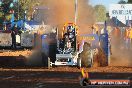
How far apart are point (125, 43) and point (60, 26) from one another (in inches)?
469

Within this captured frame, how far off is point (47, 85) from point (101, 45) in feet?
28.1

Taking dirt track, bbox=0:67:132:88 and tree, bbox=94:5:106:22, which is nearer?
dirt track, bbox=0:67:132:88

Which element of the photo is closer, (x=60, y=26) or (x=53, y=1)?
(x=60, y=26)

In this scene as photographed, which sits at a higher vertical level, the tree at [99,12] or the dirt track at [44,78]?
the tree at [99,12]

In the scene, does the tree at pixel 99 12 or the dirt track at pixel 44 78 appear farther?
the tree at pixel 99 12

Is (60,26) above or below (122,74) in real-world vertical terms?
above

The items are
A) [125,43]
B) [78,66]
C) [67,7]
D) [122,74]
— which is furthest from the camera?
[125,43]

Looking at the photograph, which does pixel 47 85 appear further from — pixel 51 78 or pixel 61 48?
pixel 61 48

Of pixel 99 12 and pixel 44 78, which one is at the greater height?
pixel 99 12

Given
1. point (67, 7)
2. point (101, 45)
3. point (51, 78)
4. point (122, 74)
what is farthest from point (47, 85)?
point (67, 7)

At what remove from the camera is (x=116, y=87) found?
13078mm

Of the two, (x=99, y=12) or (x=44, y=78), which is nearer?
(x=44, y=78)

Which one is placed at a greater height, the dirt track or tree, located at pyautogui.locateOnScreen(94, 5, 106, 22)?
tree, located at pyautogui.locateOnScreen(94, 5, 106, 22)

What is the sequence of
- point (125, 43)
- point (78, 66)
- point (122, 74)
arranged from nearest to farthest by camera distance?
1. point (122, 74)
2. point (78, 66)
3. point (125, 43)
